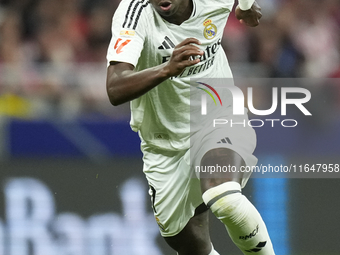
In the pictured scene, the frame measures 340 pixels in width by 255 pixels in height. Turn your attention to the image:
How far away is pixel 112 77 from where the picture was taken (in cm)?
292

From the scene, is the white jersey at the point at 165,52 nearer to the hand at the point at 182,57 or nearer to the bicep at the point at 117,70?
the bicep at the point at 117,70

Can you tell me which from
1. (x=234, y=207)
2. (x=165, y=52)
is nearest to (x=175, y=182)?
(x=234, y=207)

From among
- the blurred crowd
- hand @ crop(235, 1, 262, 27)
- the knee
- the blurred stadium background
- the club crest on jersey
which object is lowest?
the blurred stadium background

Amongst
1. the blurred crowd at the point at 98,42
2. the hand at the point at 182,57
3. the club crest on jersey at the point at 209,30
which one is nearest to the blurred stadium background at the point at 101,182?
the blurred crowd at the point at 98,42

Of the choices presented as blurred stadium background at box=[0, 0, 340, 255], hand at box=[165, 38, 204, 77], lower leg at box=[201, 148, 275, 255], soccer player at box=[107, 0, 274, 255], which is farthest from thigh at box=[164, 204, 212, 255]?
hand at box=[165, 38, 204, 77]

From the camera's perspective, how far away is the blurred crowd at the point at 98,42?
579cm

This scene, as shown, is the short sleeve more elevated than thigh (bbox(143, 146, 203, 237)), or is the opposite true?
the short sleeve

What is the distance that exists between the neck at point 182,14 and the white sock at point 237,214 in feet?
3.14

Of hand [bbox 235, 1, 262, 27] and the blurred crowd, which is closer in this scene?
hand [bbox 235, 1, 262, 27]

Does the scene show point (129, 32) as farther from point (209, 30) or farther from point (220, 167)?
point (220, 167)

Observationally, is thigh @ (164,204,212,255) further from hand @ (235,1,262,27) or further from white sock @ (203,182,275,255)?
hand @ (235,1,262,27)

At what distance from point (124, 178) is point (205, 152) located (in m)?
1.71

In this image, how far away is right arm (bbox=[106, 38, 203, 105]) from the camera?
2.67m

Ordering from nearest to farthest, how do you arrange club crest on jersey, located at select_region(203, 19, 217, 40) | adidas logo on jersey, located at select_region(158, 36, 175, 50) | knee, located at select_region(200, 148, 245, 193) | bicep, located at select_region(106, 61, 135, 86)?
bicep, located at select_region(106, 61, 135, 86) → knee, located at select_region(200, 148, 245, 193) → adidas logo on jersey, located at select_region(158, 36, 175, 50) → club crest on jersey, located at select_region(203, 19, 217, 40)
